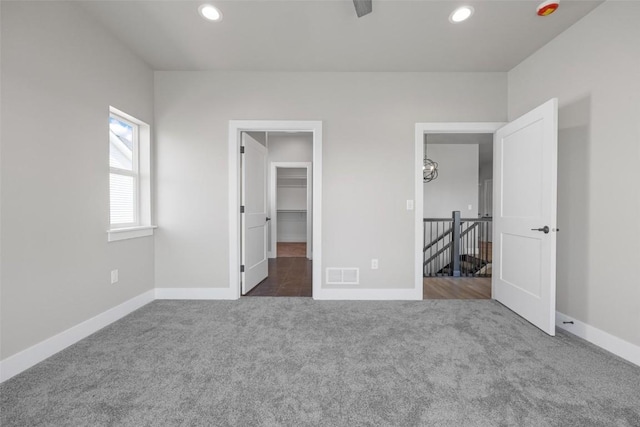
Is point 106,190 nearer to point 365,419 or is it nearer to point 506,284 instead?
point 365,419

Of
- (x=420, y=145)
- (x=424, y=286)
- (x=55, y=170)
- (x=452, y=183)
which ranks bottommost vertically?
(x=424, y=286)

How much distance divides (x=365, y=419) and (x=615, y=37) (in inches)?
125

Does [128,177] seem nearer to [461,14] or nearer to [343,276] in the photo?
[343,276]

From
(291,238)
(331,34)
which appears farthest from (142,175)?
(291,238)

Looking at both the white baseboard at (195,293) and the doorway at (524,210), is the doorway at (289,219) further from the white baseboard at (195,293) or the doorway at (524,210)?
the doorway at (524,210)

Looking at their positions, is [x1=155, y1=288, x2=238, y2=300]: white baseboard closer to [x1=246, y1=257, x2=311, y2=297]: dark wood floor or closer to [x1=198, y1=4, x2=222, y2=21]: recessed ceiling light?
[x1=246, y1=257, x2=311, y2=297]: dark wood floor

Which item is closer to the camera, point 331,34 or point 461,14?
point 461,14

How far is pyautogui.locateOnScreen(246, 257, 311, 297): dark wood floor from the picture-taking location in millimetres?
3387

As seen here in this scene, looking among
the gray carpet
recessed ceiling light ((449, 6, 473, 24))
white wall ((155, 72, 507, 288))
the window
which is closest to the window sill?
the window

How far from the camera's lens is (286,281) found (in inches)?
156

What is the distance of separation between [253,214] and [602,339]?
352 centimetres

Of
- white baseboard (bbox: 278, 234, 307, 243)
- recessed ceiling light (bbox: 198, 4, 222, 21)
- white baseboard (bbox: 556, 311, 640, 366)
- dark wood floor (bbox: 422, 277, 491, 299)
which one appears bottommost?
dark wood floor (bbox: 422, 277, 491, 299)

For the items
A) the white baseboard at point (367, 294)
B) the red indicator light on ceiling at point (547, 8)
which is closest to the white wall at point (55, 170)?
the white baseboard at point (367, 294)

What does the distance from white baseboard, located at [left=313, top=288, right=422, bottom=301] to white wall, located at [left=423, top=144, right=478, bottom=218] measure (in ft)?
12.9
